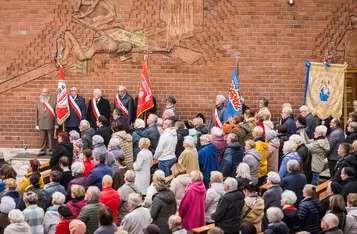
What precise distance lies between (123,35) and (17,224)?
10.0 meters

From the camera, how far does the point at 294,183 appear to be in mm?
18875

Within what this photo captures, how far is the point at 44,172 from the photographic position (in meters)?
22.1

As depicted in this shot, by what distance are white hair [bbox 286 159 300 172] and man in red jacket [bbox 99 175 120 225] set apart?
3.14 metres

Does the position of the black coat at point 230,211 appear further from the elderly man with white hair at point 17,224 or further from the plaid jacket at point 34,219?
the elderly man with white hair at point 17,224

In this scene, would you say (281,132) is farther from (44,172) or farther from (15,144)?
(15,144)

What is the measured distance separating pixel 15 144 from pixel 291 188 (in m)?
9.45

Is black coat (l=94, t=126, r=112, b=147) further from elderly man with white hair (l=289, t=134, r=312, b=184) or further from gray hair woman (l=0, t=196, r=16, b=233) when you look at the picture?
gray hair woman (l=0, t=196, r=16, b=233)

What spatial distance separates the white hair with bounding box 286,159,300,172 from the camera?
18859 mm

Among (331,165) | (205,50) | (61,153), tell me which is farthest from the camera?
(205,50)

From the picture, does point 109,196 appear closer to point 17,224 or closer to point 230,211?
point 17,224

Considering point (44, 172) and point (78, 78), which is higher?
point (78, 78)

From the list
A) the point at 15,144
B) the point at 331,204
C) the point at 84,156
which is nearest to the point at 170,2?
the point at 15,144

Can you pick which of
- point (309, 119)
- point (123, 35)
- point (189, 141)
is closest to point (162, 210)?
point (189, 141)

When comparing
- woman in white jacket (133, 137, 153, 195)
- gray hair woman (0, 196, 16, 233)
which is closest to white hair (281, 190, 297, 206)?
woman in white jacket (133, 137, 153, 195)
